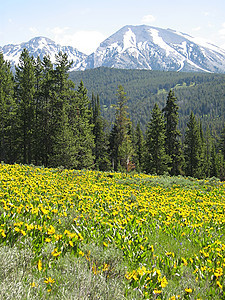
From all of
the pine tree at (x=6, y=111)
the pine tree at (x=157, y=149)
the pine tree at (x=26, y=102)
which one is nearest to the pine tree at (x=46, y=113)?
the pine tree at (x=26, y=102)

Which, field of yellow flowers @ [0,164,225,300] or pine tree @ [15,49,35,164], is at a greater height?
pine tree @ [15,49,35,164]

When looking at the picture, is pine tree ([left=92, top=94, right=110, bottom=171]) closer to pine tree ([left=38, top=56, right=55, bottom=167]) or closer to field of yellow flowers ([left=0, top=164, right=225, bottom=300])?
pine tree ([left=38, top=56, right=55, bottom=167])

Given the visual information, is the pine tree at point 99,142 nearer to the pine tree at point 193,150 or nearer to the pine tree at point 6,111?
the pine tree at point 193,150

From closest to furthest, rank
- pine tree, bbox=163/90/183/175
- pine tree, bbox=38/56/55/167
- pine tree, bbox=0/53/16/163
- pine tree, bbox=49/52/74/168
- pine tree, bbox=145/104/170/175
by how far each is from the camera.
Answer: pine tree, bbox=49/52/74/168 < pine tree, bbox=38/56/55/167 < pine tree, bbox=0/53/16/163 < pine tree, bbox=145/104/170/175 < pine tree, bbox=163/90/183/175

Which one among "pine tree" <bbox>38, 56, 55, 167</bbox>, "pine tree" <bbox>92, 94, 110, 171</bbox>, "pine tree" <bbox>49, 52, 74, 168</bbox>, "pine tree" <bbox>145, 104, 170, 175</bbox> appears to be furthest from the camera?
"pine tree" <bbox>92, 94, 110, 171</bbox>

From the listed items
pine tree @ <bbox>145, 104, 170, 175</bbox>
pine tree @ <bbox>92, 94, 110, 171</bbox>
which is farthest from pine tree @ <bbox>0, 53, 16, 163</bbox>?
pine tree @ <bbox>145, 104, 170, 175</bbox>

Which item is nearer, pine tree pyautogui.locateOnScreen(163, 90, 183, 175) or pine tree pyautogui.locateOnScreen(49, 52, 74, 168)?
pine tree pyautogui.locateOnScreen(49, 52, 74, 168)

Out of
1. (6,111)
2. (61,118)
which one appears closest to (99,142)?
(6,111)

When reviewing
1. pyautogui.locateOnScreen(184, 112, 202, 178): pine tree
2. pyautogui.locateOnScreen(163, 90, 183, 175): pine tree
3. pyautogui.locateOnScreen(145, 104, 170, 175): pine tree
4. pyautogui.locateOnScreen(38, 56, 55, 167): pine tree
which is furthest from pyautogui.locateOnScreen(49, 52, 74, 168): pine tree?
pyautogui.locateOnScreen(184, 112, 202, 178): pine tree

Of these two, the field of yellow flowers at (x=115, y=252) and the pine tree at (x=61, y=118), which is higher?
the pine tree at (x=61, y=118)

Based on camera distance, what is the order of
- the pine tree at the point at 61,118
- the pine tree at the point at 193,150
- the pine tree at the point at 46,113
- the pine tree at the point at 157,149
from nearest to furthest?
the pine tree at the point at 61,118, the pine tree at the point at 46,113, the pine tree at the point at 157,149, the pine tree at the point at 193,150

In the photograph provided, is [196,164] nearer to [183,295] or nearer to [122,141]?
[122,141]

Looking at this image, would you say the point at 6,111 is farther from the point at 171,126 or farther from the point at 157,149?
the point at 171,126

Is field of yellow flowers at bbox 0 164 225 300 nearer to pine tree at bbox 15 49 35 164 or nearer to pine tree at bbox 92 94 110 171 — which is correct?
pine tree at bbox 15 49 35 164
